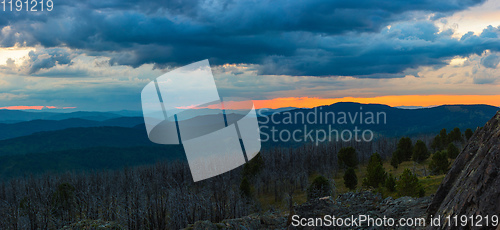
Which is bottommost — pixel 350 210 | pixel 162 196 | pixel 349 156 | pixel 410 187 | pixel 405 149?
pixel 162 196

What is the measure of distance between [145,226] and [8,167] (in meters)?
200

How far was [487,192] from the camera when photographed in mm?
10734

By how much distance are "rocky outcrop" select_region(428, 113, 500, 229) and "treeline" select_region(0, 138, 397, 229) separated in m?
28.6

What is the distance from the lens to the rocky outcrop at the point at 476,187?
10.6 metres

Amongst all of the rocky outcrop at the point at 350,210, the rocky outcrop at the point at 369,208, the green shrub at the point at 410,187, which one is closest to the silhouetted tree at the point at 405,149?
the green shrub at the point at 410,187

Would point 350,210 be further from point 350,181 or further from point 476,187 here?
point 350,181

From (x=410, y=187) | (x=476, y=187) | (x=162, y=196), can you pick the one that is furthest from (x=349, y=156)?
(x=476, y=187)

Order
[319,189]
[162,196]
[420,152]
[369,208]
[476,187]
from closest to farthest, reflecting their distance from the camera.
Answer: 1. [476,187]
2. [369,208]
3. [319,189]
4. [162,196]
5. [420,152]

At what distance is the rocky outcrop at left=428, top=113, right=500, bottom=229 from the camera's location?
416 inches

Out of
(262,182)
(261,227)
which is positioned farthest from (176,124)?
(262,182)

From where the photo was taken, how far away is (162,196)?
A: 2208 inches

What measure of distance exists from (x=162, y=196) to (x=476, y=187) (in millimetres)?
51584

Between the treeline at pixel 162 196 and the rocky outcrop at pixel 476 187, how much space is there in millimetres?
28560

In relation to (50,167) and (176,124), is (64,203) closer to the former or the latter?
(176,124)
